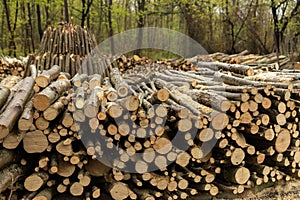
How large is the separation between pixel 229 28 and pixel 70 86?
483 inches

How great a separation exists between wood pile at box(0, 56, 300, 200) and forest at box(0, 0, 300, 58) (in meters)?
10.4

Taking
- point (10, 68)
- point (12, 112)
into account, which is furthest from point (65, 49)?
point (12, 112)

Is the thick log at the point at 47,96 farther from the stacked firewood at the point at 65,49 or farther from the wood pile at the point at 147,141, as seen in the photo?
the stacked firewood at the point at 65,49

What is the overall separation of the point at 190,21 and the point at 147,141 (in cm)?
1333

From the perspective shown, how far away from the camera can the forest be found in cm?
1361

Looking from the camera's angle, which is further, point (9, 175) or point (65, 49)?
point (65, 49)

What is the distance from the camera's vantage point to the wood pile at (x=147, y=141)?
283cm

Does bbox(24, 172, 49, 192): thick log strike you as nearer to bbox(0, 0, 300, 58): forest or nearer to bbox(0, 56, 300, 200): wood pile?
bbox(0, 56, 300, 200): wood pile

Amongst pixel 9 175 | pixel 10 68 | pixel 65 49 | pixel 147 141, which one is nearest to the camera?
pixel 9 175

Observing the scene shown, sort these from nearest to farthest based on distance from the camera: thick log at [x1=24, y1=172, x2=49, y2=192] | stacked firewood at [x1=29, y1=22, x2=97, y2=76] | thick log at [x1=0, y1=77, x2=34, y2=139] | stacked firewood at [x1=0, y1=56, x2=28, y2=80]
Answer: thick log at [x1=0, y1=77, x2=34, y2=139], thick log at [x1=24, y1=172, x2=49, y2=192], stacked firewood at [x1=29, y1=22, x2=97, y2=76], stacked firewood at [x1=0, y1=56, x2=28, y2=80]

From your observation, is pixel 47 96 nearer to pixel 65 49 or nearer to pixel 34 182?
pixel 34 182

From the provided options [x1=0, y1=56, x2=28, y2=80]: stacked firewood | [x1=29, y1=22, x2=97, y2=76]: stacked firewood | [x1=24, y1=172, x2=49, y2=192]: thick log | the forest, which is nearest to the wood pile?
[x1=24, y1=172, x2=49, y2=192]: thick log

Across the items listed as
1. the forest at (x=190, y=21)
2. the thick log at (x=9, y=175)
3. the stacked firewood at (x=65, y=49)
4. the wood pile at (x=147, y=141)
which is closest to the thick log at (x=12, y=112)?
the wood pile at (x=147, y=141)

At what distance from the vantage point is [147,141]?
2994 millimetres
